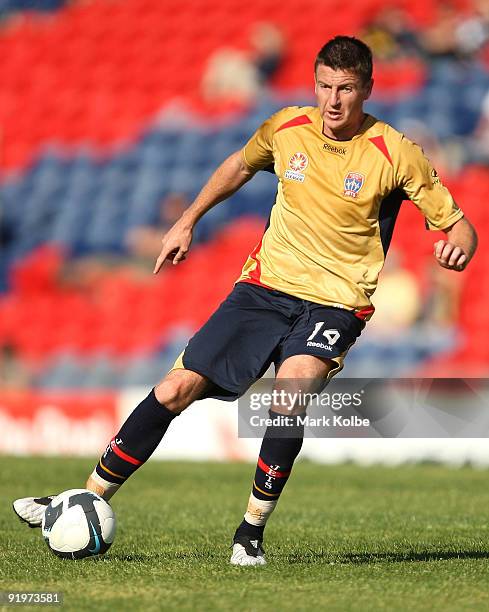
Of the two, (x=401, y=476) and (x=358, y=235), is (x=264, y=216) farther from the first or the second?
(x=358, y=235)

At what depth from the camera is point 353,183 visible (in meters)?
5.44

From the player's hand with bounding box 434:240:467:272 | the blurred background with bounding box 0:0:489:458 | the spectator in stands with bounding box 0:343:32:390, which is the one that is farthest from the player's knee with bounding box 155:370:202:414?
the spectator in stands with bounding box 0:343:32:390

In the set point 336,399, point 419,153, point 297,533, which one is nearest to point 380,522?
point 297,533

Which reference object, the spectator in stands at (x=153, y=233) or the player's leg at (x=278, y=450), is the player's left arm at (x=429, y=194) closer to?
the player's leg at (x=278, y=450)

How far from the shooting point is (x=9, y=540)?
6.36 m

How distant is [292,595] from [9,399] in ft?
31.1

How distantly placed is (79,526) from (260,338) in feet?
3.84

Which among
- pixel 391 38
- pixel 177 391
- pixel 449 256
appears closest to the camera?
pixel 449 256

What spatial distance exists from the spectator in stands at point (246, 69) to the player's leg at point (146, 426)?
13.0 m

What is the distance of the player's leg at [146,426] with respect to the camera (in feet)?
17.8

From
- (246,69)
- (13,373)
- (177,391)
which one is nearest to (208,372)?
(177,391)

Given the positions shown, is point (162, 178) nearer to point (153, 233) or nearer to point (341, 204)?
point (153, 233)

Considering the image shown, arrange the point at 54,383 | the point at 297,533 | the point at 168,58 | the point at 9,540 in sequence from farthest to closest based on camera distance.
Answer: the point at 168,58 → the point at 54,383 → the point at 297,533 → the point at 9,540

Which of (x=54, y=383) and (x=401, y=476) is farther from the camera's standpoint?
(x=54, y=383)
